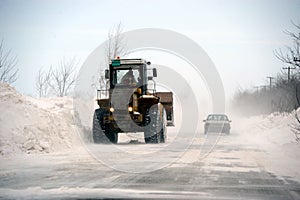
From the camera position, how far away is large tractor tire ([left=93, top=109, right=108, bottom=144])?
20.5 meters

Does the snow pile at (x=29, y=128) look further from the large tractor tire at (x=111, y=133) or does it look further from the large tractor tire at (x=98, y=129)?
the large tractor tire at (x=111, y=133)

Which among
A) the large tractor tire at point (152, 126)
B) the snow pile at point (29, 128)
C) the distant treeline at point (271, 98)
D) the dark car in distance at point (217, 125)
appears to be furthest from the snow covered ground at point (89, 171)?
the distant treeline at point (271, 98)

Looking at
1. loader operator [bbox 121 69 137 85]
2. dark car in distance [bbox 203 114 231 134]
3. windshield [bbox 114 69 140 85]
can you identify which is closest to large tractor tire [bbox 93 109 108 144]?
windshield [bbox 114 69 140 85]

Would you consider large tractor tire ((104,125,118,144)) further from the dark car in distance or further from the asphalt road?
the dark car in distance

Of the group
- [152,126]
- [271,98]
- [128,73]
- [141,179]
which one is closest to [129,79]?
[128,73]

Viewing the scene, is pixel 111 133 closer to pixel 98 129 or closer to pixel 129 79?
pixel 98 129

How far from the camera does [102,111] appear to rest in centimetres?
2088

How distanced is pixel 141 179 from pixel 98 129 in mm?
11407

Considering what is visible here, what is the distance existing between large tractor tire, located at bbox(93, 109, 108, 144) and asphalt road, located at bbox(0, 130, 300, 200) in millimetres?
6369

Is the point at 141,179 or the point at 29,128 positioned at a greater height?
the point at 29,128

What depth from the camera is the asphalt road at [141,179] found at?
7.71m

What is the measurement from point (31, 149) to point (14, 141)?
635 mm

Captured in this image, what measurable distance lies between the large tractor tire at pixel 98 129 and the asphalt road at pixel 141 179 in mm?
6369

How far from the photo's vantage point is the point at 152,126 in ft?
67.0
